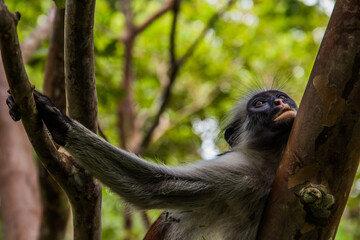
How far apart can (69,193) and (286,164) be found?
1330mm

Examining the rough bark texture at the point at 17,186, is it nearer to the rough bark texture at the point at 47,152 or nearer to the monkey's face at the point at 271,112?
the rough bark texture at the point at 47,152

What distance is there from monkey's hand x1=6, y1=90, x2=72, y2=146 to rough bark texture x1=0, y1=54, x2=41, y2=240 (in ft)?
10.6

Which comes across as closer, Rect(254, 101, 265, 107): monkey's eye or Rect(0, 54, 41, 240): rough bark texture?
Rect(254, 101, 265, 107): monkey's eye

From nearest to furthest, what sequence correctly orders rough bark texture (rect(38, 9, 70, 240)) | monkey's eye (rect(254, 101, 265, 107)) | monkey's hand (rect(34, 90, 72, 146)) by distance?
monkey's hand (rect(34, 90, 72, 146)) < monkey's eye (rect(254, 101, 265, 107)) < rough bark texture (rect(38, 9, 70, 240))

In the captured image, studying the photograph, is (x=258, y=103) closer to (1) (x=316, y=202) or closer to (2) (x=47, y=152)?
(1) (x=316, y=202)

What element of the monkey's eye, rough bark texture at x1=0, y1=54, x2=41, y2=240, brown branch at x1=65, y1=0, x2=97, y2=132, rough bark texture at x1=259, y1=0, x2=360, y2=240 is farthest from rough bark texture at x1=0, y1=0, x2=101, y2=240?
rough bark texture at x1=0, y1=54, x2=41, y2=240

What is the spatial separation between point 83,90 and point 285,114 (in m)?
1.49

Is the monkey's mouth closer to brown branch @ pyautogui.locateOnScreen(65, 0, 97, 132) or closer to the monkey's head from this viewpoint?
the monkey's head

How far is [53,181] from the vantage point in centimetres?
450

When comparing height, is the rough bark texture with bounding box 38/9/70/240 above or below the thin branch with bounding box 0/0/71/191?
above

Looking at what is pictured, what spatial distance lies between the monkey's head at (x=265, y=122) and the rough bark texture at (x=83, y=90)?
4.37ft

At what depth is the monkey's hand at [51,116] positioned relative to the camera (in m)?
2.59

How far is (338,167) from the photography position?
8.18ft

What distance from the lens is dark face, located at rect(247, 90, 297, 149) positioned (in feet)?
11.7
